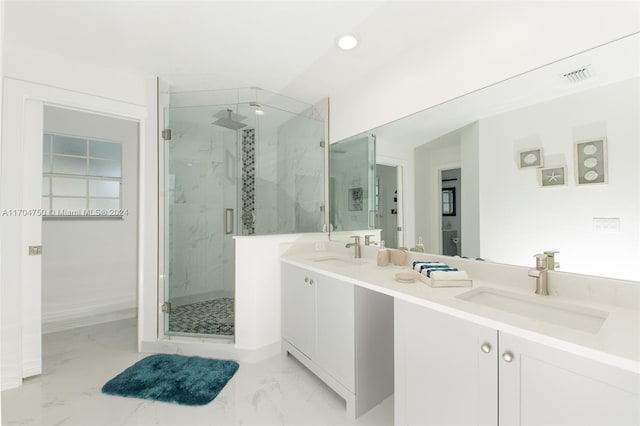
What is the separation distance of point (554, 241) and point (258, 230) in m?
2.02

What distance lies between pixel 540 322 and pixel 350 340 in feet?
3.16

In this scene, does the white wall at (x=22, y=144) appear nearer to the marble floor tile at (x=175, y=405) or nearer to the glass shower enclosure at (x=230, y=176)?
the marble floor tile at (x=175, y=405)

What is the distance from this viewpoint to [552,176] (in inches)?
56.7

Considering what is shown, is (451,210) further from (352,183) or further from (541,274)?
(352,183)

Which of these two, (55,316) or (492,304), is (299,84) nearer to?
(492,304)

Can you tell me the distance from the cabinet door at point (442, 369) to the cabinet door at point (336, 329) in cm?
31

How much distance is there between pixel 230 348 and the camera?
2.43m

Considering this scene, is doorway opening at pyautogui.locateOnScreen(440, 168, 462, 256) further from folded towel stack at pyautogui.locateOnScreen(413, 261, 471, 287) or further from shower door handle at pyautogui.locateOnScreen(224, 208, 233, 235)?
shower door handle at pyautogui.locateOnScreen(224, 208, 233, 235)

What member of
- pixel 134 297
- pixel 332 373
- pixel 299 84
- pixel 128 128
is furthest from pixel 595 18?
pixel 134 297

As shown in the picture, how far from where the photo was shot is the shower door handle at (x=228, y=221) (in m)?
2.97

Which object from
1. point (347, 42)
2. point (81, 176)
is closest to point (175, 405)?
point (347, 42)

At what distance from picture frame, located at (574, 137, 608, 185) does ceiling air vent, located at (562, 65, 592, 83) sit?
0.28 meters

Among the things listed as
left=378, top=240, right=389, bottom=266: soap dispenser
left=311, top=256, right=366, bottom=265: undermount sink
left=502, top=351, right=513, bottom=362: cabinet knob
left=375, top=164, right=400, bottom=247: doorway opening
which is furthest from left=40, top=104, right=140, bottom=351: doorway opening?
left=502, top=351, right=513, bottom=362: cabinet knob

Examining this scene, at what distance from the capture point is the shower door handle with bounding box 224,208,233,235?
2.97 metres
